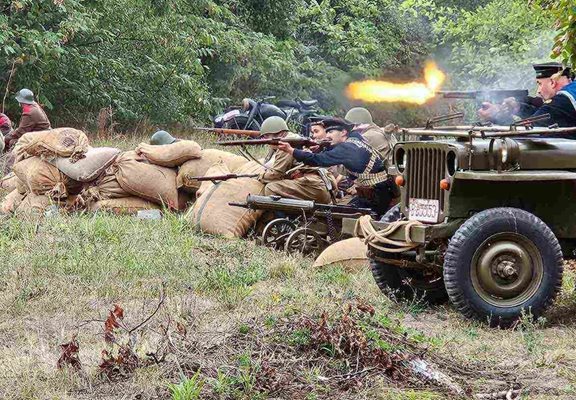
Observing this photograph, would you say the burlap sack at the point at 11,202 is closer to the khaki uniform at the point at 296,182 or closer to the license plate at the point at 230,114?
the khaki uniform at the point at 296,182

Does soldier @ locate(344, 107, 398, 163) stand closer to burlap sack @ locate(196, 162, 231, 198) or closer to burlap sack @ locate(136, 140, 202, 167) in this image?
burlap sack @ locate(196, 162, 231, 198)

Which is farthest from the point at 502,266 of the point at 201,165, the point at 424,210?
the point at 201,165

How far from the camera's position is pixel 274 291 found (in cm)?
851

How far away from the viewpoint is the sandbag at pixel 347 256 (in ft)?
31.4

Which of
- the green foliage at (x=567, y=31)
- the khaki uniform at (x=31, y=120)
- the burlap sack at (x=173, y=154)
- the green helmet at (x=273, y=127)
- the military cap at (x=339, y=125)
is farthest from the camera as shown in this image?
the khaki uniform at (x=31, y=120)

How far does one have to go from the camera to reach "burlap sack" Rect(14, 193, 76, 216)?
12.4 metres

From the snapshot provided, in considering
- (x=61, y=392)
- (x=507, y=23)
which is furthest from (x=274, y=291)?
(x=507, y=23)

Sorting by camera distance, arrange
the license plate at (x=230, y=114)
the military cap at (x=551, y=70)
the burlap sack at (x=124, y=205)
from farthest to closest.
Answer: the license plate at (x=230, y=114) → the burlap sack at (x=124, y=205) → the military cap at (x=551, y=70)

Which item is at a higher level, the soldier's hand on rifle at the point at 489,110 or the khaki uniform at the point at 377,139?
the soldier's hand on rifle at the point at 489,110

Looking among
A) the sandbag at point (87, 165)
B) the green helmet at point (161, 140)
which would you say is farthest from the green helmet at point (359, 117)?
the sandbag at point (87, 165)

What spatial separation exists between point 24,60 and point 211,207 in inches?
287

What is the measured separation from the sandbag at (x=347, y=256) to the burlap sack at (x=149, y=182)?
324 centimetres

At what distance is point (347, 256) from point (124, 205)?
149 inches

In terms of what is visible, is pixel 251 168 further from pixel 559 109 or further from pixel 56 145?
pixel 559 109
